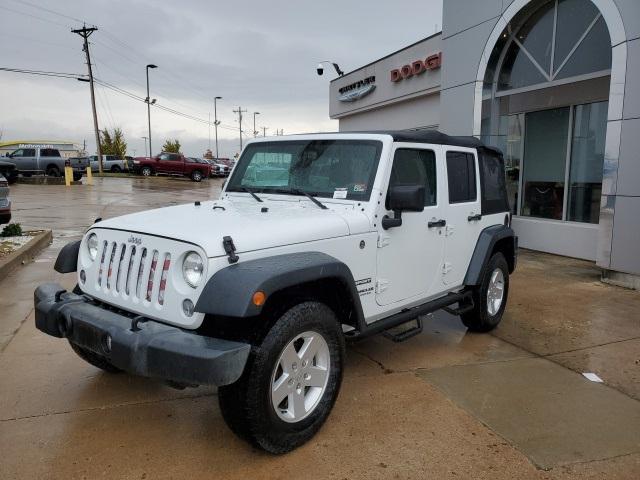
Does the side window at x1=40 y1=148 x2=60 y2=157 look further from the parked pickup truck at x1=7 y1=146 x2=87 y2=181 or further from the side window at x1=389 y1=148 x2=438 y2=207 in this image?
the side window at x1=389 y1=148 x2=438 y2=207

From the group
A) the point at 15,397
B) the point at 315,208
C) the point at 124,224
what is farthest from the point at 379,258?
the point at 15,397

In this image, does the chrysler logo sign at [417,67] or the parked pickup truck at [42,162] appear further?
the parked pickup truck at [42,162]

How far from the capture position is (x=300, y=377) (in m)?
2.93

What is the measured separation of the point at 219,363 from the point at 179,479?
78cm

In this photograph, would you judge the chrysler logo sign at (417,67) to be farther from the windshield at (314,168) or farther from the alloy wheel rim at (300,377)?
the alloy wheel rim at (300,377)

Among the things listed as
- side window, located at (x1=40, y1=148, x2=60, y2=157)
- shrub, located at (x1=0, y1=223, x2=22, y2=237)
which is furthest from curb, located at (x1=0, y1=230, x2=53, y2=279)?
side window, located at (x1=40, y1=148, x2=60, y2=157)

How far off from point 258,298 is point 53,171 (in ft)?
106

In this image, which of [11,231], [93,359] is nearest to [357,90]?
[11,231]

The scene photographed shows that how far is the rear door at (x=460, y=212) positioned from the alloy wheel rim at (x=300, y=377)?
1.70m

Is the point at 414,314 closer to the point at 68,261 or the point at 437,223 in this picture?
the point at 437,223

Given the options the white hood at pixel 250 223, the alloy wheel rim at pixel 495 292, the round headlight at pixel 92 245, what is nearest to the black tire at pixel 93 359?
the round headlight at pixel 92 245

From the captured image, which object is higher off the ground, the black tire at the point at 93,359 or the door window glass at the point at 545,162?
the door window glass at the point at 545,162

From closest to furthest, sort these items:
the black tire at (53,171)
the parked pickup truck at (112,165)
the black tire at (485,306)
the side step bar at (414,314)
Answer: the side step bar at (414,314) < the black tire at (485,306) < the black tire at (53,171) < the parked pickup truck at (112,165)

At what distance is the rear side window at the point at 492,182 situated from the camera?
495cm
